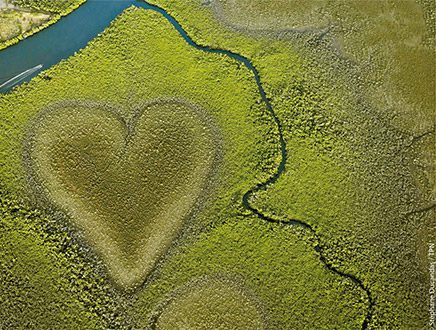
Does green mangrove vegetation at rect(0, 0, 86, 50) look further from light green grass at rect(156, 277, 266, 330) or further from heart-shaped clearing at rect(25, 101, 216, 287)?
light green grass at rect(156, 277, 266, 330)

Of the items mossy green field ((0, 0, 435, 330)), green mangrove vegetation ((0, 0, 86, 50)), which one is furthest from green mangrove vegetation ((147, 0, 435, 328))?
green mangrove vegetation ((0, 0, 86, 50))

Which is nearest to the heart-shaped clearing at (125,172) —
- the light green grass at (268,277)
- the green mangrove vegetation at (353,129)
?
the light green grass at (268,277)

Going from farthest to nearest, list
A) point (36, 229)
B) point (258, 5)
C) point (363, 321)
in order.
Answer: point (258, 5)
point (36, 229)
point (363, 321)

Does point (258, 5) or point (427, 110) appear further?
point (258, 5)

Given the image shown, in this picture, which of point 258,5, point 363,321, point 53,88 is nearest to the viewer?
point 363,321

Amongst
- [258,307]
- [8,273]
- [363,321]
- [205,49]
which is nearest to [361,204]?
[363,321]

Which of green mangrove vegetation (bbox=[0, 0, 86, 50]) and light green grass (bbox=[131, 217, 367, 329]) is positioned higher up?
green mangrove vegetation (bbox=[0, 0, 86, 50])

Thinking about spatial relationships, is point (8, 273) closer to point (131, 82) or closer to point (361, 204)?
point (131, 82)
